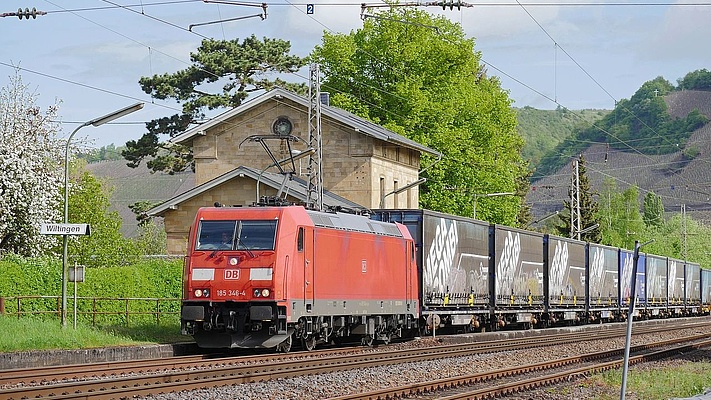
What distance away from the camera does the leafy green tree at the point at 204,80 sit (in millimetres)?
68062

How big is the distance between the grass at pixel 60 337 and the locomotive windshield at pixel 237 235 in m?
2.93

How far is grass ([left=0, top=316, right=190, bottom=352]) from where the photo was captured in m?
21.9

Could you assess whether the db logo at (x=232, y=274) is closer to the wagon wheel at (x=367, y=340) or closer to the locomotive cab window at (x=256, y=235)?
the locomotive cab window at (x=256, y=235)

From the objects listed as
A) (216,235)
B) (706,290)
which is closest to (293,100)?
(216,235)

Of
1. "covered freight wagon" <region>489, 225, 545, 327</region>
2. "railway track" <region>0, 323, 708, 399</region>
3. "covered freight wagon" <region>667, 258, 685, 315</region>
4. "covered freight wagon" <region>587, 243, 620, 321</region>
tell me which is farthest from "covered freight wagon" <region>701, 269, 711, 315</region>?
"railway track" <region>0, 323, 708, 399</region>

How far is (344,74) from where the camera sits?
69.2 meters

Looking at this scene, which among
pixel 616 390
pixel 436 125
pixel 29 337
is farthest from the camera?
pixel 436 125

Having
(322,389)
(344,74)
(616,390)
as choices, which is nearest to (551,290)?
(616,390)

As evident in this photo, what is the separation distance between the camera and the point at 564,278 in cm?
4341

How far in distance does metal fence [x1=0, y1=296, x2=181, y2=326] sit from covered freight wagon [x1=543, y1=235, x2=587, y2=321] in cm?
1465

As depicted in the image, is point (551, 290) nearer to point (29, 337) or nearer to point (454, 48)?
point (29, 337)

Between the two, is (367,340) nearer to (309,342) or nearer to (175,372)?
(309,342)

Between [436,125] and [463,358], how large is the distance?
4326 cm

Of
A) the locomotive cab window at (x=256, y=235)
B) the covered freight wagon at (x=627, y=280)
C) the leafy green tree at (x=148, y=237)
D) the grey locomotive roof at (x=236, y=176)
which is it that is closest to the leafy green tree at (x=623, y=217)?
the leafy green tree at (x=148, y=237)
